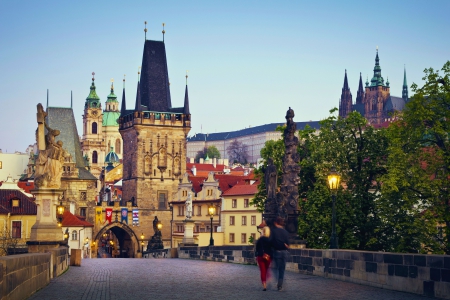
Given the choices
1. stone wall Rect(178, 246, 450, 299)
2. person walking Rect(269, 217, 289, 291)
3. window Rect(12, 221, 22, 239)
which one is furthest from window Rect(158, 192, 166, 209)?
person walking Rect(269, 217, 289, 291)

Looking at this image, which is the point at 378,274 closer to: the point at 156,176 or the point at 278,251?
the point at 278,251

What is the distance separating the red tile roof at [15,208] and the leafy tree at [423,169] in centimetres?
4701

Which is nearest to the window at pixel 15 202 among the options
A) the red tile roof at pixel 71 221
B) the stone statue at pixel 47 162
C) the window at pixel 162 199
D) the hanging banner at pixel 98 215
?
the red tile roof at pixel 71 221

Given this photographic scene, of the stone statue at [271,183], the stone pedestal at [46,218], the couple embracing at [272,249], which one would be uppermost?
the stone statue at [271,183]

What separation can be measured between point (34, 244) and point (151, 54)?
102 m

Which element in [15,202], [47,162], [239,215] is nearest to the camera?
[47,162]

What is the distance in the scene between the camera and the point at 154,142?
127 metres

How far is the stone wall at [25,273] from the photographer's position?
44.8ft

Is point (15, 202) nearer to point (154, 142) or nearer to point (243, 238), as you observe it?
point (243, 238)

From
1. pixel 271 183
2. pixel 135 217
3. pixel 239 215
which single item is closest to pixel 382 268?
pixel 271 183

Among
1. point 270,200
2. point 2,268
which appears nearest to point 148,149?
point 270,200

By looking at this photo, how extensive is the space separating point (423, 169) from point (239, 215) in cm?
5616

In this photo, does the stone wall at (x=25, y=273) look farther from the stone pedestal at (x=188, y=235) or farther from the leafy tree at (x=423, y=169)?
the stone pedestal at (x=188, y=235)

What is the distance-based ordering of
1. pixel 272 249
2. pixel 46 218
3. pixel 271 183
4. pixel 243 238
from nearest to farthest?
pixel 272 249 < pixel 46 218 < pixel 271 183 < pixel 243 238
